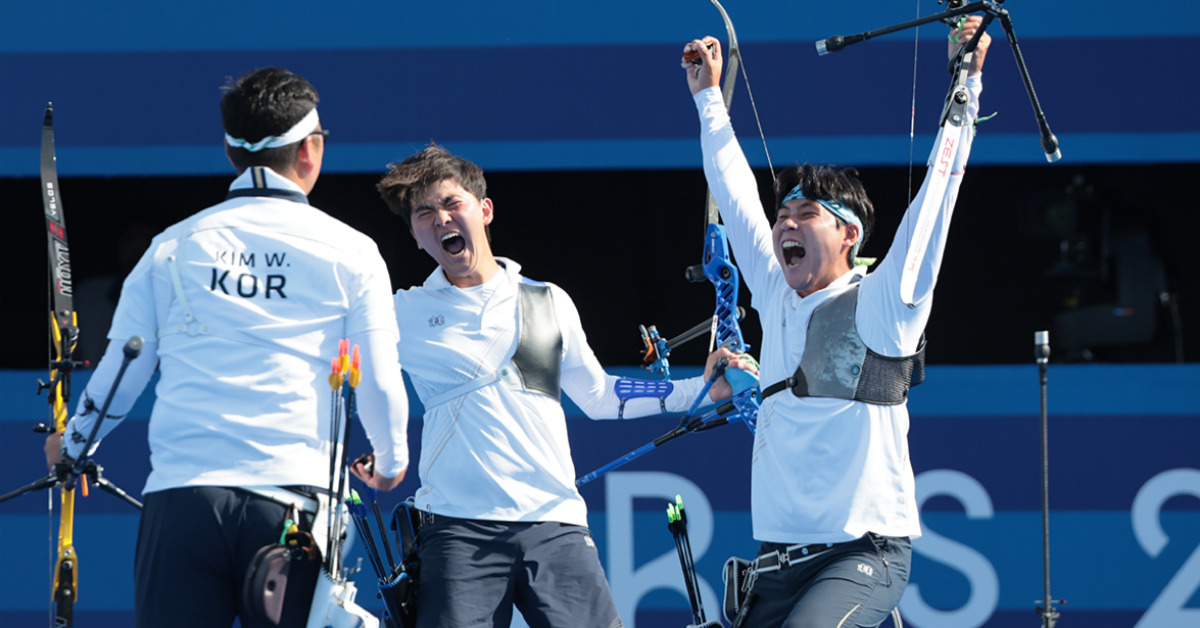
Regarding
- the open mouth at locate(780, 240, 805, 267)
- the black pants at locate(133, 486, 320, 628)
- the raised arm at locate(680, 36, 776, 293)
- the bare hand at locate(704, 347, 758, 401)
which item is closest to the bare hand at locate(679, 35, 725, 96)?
the raised arm at locate(680, 36, 776, 293)

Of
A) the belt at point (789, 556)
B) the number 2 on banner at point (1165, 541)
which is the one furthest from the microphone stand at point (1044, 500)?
the belt at point (789, 556)

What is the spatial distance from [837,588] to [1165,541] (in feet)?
7.54

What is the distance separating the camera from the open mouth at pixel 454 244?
3.26 metres

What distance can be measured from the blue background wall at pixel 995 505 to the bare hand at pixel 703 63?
1.66 m

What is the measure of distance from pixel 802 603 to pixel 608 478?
6.11ft

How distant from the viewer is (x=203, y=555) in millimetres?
2213

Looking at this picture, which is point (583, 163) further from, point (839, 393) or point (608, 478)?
point (839, 393)

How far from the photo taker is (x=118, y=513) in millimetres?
4520

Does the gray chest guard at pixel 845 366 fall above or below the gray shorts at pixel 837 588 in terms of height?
above

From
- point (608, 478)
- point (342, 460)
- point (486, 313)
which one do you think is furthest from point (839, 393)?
point (608, 478)

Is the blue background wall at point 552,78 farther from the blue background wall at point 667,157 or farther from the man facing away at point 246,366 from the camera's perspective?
A: the man facing away at point 246,366

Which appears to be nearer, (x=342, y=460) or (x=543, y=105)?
(x=342, y=460)

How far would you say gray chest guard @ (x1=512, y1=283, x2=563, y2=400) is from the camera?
3.21 metres

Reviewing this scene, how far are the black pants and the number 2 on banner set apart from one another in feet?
11.0
